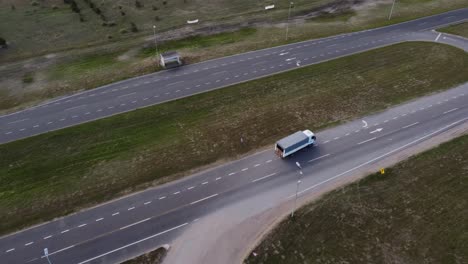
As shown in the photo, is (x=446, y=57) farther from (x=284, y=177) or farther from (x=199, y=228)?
(x=199, y=228)

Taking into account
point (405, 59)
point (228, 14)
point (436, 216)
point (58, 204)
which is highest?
point (228, 14)

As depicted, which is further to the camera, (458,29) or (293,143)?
(458,29)

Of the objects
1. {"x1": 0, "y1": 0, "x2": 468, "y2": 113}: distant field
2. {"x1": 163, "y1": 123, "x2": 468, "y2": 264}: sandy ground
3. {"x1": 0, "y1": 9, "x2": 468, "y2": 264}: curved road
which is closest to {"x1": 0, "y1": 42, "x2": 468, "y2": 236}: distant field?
{"x1": 0, "y1": 9, "x2": 468, "y2": 264}: curved road

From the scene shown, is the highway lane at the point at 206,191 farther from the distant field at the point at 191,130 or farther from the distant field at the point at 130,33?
the distant field at the point at 130,33

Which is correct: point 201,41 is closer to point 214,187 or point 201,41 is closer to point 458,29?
point 214,187

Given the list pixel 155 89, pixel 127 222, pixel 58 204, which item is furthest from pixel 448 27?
pixel 58 204

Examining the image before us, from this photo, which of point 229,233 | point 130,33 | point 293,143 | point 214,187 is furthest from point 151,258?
point 130,33

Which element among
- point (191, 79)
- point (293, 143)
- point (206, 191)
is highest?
point (191, 79)

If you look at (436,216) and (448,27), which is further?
(448,27)
